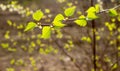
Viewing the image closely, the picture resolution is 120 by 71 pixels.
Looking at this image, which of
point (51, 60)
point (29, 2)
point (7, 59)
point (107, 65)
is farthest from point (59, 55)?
point (29, 2)

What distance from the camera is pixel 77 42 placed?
5711 mm

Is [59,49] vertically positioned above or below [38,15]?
below

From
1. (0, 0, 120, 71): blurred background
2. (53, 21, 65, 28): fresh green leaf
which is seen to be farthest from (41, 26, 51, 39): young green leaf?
(0, 0, 120, 71): blurred background

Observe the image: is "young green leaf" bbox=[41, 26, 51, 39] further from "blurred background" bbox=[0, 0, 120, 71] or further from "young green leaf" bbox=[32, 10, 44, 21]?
"blurred background" bbox=[0, 0, 120, 71]

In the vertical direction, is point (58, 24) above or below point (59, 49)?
above

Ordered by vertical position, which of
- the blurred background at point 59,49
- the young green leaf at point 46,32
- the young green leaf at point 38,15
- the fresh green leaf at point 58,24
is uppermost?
the young green leaf at point 38,15

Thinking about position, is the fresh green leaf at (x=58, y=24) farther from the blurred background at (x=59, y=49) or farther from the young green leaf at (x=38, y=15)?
the blurred background at (x=59, y=49)

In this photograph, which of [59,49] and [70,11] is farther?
[59,49]

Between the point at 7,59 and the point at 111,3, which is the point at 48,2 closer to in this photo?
the point at 7,59

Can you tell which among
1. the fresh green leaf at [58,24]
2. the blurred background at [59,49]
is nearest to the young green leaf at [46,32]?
the fresh green leaf at [58,24]

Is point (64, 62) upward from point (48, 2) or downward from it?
downward

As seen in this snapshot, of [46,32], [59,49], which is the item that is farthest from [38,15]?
[59,49]

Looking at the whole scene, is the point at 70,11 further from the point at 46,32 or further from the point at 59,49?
the point at 59,49

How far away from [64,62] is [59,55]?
1.36ft
